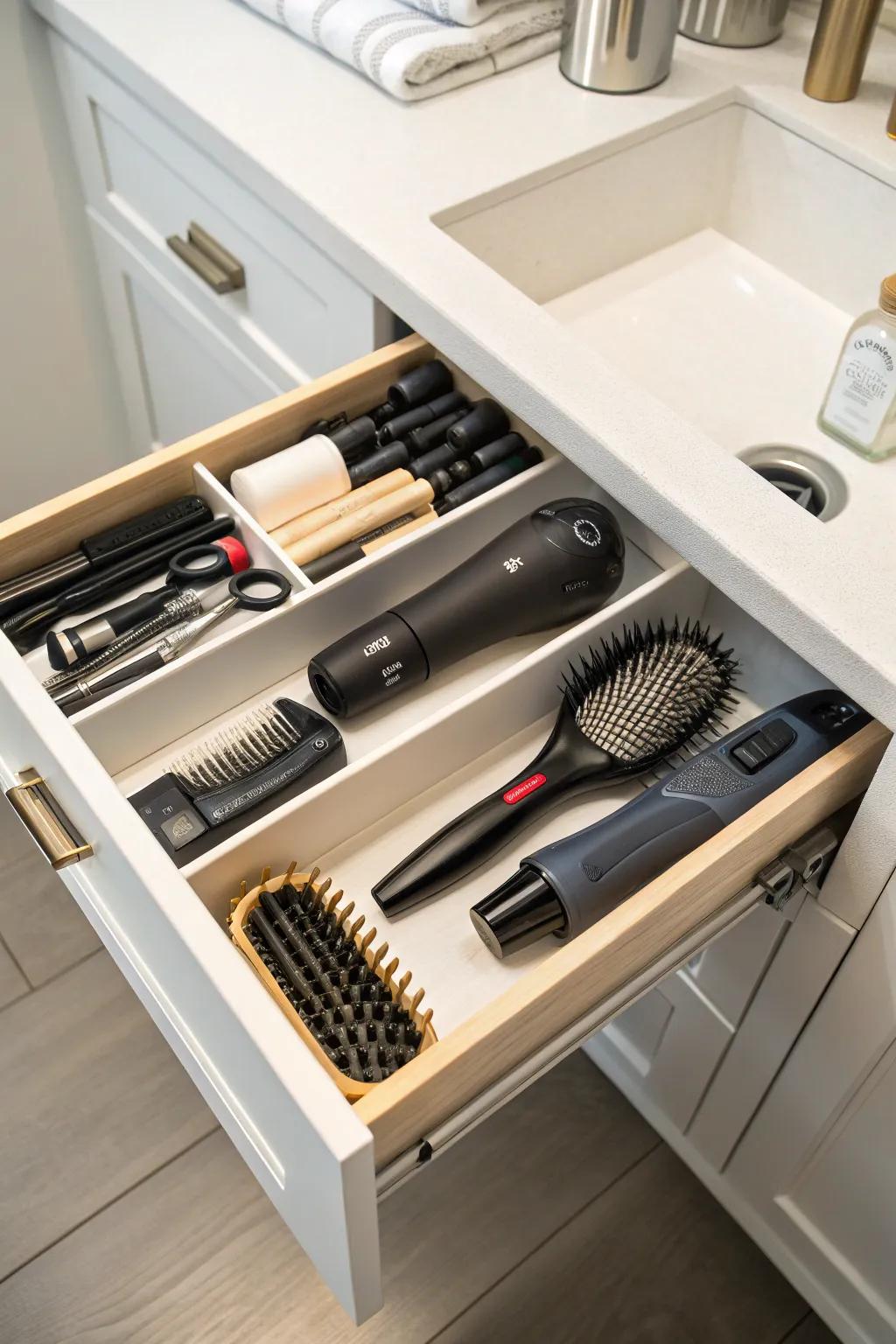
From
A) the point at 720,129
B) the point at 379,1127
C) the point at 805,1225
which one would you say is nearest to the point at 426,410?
the point at 720,129

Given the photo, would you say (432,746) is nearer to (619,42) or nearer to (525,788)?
(525,788)

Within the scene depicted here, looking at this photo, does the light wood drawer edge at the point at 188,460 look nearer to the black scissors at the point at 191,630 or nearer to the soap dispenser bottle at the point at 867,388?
the black scissors at the point at 191,630

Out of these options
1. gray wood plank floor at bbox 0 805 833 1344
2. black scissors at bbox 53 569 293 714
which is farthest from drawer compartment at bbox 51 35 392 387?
gray wood plank floor at bbox 0 805 833 1344

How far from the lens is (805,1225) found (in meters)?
1.06

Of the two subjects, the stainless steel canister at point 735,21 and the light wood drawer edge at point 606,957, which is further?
the stainless steel canister at point 735,21

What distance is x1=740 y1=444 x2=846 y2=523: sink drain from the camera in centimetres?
85

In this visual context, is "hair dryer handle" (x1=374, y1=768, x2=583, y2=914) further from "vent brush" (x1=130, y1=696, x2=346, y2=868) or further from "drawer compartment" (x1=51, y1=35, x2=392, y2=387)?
"drawer compartment" (x1=51, y1=35, x2=392, y2=387)

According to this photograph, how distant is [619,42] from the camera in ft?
3.01

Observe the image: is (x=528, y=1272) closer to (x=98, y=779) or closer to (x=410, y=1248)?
(x=410, y=1248)

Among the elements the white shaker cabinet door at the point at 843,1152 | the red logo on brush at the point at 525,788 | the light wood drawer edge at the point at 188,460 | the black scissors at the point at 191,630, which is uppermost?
the light wood drawer edge at the point at 188,460

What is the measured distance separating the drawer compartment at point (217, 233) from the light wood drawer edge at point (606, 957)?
0.48 m

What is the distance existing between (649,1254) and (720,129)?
106 cm

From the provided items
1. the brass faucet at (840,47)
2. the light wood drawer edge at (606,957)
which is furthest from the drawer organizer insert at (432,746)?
the brass faucet at (840,47)

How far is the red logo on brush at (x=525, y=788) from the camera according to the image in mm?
697
